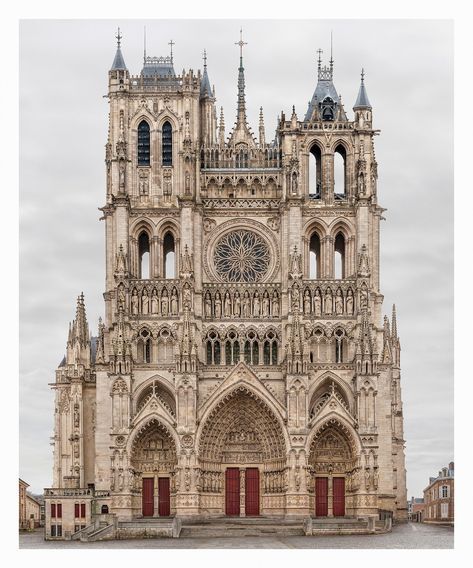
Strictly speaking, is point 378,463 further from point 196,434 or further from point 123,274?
point 123,274

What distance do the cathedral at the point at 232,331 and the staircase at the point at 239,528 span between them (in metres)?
2.01

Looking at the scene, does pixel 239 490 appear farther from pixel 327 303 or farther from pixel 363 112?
pixel 363 112

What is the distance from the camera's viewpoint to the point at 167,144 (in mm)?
93062

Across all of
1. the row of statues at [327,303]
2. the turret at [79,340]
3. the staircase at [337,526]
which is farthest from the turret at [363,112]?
the staircase at [337,526]

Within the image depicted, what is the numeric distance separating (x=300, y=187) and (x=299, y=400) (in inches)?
551

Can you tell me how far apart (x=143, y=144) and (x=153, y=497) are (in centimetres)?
2294

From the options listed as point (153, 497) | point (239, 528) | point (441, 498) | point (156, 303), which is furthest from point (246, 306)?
point (441, 498)

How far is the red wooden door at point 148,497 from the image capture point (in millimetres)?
88062

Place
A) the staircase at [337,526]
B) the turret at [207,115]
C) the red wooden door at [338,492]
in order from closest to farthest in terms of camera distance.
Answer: the staircase at [337,526]
the red wooden door at [338,492]
the turret at [207,115]

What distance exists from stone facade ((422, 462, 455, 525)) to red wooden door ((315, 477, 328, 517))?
22.4ft

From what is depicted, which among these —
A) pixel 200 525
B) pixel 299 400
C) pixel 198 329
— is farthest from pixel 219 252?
pixel 200 525

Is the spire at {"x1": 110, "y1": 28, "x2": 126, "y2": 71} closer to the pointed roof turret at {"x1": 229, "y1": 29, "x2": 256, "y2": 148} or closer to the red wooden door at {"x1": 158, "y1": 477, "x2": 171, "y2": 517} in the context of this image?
the pointed roof turret at {"x1": 229, "y1": 29, "x2": 256, "y2": 148}

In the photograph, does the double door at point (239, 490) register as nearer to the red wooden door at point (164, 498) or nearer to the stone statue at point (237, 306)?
the red wooden door at point (164, 498)

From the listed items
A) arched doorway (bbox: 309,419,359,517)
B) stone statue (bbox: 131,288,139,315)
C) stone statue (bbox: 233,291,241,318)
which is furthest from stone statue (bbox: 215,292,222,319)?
arched doorway (bbox: 309,419,359,517)
